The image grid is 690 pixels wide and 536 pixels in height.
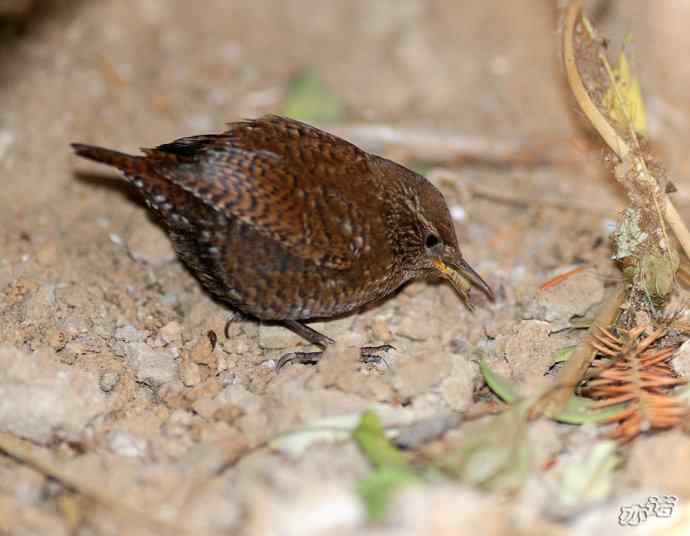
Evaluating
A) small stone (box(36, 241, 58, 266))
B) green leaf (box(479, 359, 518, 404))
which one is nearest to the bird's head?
green leaf (box(479, 359, 518, 404))

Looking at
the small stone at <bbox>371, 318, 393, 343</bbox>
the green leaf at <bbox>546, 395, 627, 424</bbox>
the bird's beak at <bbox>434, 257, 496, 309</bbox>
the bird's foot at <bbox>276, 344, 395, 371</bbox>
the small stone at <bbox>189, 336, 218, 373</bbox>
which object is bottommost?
the green leaf at <bbox>546, 395, 627, 424</bbox>

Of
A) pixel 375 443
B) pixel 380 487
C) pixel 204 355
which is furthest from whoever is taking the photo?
pixel 204 355

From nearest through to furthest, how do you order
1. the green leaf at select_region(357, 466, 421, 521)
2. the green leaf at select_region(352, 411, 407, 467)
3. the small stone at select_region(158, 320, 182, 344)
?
the green leaf at select_region(357, 466, 421, 521) < the green leaf at select_region(352, 411, 407, 467) < the small stone at select_region(158, 320, 182, 344)

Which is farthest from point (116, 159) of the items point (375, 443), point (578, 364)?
point (578, 364)

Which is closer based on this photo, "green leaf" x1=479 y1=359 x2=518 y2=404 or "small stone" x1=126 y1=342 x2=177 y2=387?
"green leaf" x1=479 y1=359 x2=518 y2=404

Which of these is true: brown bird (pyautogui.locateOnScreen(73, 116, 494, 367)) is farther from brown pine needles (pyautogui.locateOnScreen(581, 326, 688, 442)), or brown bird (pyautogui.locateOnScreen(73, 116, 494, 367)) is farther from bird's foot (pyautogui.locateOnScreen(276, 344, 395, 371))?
brown pine needles (pyautogui.locateOnScreen(581, 326, 688, 442))

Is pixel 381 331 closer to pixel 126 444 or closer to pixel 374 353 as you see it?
pixel 374 353
